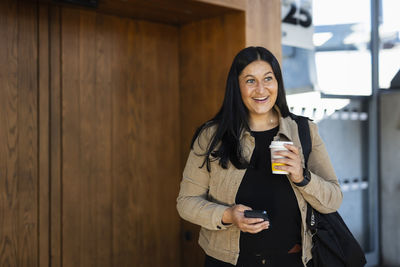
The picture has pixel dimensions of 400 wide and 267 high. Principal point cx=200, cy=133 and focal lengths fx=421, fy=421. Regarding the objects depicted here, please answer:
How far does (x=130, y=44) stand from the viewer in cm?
314

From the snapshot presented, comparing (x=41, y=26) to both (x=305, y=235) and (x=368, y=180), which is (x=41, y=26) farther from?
(x=368, y=180)

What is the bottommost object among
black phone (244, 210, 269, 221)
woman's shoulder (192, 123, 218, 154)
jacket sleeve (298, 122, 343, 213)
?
black phone (244, 210, 269, 221)

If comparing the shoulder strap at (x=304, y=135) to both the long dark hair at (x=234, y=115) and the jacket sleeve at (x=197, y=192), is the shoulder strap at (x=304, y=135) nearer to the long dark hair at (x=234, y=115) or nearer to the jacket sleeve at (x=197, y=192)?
the long dark hair at (x=234, y=115)

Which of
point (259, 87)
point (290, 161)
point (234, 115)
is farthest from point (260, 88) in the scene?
point (290, 161)

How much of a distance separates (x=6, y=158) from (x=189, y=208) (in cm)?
123

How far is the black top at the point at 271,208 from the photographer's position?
6.66 ft

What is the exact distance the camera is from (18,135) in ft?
8.55

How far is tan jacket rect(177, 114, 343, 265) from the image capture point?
6.63 feet

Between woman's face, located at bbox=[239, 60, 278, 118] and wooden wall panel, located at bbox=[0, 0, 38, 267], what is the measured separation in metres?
1.37

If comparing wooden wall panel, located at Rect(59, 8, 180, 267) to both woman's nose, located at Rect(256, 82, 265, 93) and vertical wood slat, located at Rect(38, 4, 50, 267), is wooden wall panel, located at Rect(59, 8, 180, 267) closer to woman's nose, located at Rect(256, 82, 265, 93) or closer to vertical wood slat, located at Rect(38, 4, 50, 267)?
vertical wood slat, located at Rect(38, 4, 50, 267)

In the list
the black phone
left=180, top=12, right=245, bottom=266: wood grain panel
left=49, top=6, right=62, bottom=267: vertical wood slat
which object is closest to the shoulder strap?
the black phone

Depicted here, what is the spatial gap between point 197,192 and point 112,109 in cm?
116

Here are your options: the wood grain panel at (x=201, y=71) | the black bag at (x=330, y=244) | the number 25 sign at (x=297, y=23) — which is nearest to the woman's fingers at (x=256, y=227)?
the black bag at (x=330, y=244)

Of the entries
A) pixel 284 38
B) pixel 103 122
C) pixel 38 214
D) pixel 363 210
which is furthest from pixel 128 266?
pixel 363 210
